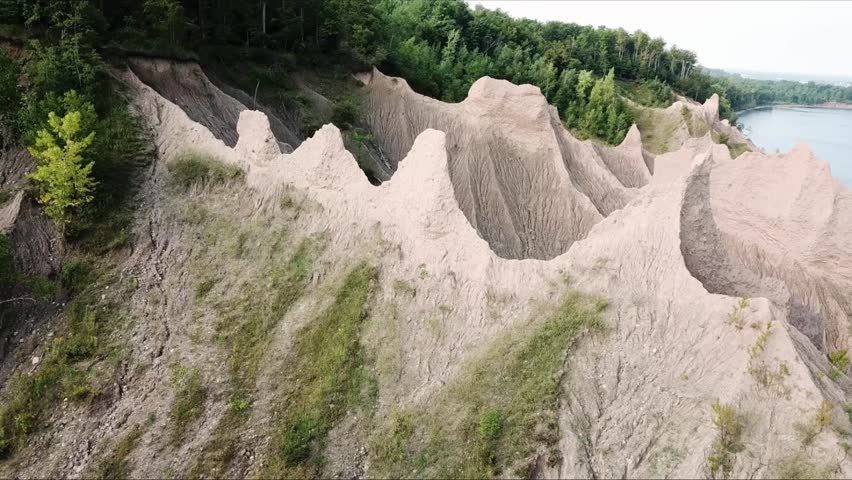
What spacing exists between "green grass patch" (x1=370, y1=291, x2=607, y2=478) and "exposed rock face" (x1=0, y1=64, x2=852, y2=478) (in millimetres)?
372

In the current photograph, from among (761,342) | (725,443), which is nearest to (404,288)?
(725,443)

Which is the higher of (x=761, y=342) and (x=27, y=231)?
(x=761, y=342)

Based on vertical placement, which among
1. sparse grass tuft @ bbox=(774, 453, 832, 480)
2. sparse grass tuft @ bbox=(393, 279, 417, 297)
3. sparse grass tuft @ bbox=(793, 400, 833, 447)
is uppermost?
sparse grass tuft @ bbox=(793, 400, 833, 447)

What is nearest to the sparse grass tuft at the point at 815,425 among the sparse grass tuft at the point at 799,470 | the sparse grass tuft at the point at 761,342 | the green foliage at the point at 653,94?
the sparse grass tuft at the point at 799,470

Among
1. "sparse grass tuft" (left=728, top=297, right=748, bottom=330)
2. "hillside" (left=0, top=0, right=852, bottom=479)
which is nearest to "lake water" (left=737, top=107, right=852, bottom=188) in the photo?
"hillside" (left=0, top=0, right=852, bottom=479)

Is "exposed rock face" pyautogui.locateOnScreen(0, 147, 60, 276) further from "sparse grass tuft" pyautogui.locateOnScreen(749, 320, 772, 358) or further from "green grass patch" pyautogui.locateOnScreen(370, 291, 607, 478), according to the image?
"sparse grass tuft" pyautogui.locateOnScreen(749, 320, 772, 358)

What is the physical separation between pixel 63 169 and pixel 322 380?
34.9ft

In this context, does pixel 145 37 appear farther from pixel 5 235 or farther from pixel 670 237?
pixel 670 237

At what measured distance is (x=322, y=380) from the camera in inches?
576

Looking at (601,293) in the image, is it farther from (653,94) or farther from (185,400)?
(653,94)

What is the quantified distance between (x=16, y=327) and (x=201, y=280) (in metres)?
5.16

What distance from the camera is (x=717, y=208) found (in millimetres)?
27609

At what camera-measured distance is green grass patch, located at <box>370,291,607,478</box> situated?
12.6m

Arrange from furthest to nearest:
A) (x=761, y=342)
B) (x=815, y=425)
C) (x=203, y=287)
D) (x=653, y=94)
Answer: (x=653, y=94)
(x=203, y=287)
(x=761, y=342)
(x=815, y=425)
